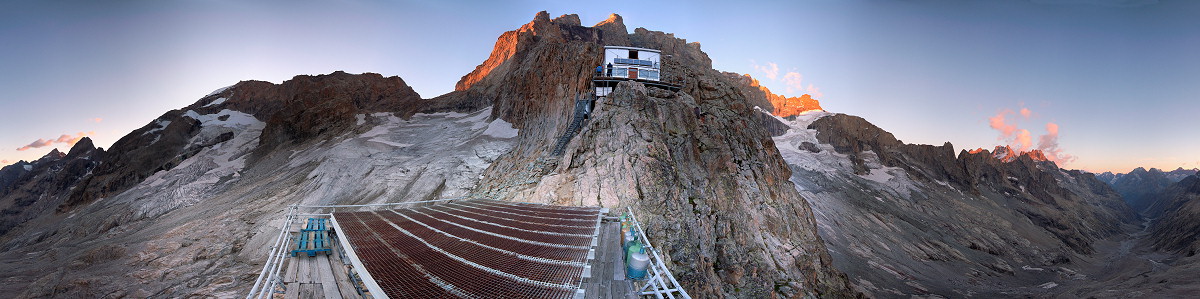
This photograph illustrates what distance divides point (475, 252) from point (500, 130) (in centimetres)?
4181

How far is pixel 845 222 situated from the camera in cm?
7919

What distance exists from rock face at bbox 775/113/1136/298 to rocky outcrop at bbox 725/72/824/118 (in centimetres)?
957

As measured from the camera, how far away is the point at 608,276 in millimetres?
10195

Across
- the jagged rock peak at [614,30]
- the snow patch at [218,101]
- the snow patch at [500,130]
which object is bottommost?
the snow patch at [500,130]

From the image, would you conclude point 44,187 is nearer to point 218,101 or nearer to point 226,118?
point 218,101

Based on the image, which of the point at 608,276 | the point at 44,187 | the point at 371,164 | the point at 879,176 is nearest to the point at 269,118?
the point at 371,164

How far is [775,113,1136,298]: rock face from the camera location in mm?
67194

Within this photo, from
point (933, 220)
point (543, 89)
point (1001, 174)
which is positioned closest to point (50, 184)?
point (543, 89)

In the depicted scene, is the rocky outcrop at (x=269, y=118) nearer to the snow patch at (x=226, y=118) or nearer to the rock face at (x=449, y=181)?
the rock face at (x=449, y=181)

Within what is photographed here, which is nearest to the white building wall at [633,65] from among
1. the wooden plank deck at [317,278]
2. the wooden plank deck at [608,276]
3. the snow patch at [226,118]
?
the wooden plank deck at [608,276]

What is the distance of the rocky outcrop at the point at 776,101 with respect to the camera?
550ft

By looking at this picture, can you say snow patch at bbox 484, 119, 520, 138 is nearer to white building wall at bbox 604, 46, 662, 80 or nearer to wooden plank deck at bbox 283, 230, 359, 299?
white building wall at bbox 604, 46, 662, 80

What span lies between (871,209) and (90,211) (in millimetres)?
126062

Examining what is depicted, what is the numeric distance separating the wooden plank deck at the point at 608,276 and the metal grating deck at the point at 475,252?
12.9 inches
